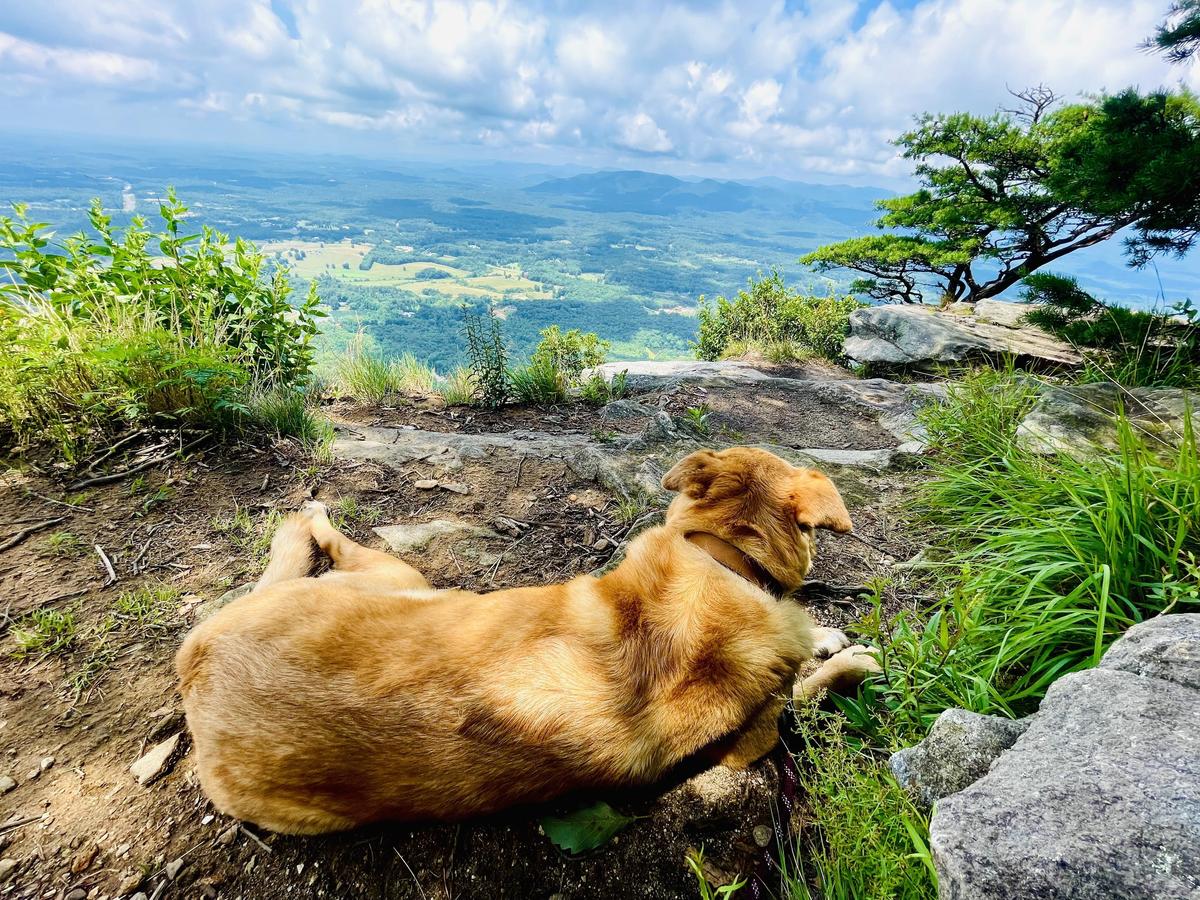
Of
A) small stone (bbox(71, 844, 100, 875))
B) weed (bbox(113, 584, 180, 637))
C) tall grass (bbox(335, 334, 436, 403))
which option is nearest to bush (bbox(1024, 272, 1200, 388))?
small stone (bbox(71, 844, 100, 875))

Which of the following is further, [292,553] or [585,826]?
[292,553]

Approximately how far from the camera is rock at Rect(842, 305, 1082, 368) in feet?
28.9

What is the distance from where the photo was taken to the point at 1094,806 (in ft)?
3.29

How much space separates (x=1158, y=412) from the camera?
139 inches

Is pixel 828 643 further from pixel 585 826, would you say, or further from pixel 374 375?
pixel 374 375

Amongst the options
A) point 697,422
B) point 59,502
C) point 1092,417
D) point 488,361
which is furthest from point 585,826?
point 488,361

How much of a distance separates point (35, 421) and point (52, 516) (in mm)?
942

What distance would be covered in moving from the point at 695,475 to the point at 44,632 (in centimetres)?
327

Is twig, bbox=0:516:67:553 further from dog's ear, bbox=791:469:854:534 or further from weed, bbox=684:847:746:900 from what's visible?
dog's ear, bbox=791:469:854:534

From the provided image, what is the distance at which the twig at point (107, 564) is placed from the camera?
279 centimetres

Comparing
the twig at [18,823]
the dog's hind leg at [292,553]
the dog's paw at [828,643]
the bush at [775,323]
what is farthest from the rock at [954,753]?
the bush at [775,323]

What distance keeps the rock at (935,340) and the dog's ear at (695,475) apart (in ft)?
27.6

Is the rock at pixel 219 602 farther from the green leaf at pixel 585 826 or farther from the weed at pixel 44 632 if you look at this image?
the green leaf at pixel 585 826

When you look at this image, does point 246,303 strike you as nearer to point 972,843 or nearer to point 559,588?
point 559,588
